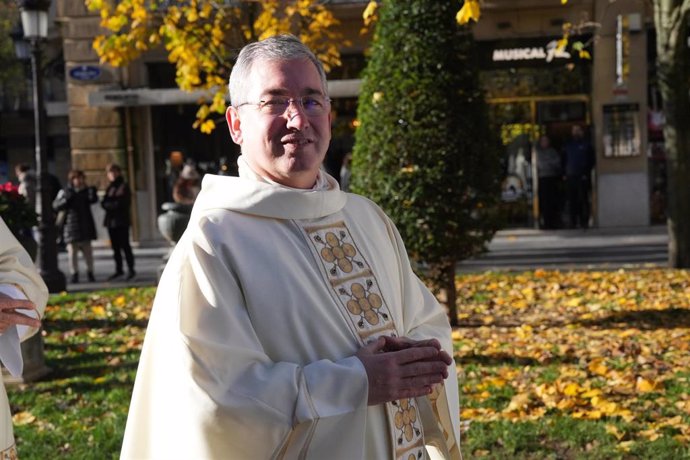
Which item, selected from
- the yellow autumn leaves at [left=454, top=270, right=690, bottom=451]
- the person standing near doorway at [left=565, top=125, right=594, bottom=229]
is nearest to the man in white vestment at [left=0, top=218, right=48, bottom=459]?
the yellow autumn leaves at [left=454, top=270, right=690, bottom=451]

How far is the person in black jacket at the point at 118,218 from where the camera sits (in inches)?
619

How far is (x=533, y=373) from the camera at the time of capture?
7.33m

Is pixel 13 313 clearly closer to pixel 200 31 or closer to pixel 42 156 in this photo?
pixel 200 31

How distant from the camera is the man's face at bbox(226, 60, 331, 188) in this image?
2805mm

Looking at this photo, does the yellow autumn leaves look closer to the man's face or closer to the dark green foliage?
the dark green foliage

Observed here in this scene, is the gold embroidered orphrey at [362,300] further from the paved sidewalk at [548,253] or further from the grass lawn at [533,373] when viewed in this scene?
the paved sidewalk at [548,253]

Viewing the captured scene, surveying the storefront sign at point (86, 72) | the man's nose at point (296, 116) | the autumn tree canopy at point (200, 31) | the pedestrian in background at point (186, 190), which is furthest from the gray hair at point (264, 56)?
the storefront sign at point (86, 72)

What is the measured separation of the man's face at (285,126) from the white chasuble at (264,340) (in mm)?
64

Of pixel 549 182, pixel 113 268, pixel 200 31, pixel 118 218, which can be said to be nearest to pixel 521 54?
pixel 549 182

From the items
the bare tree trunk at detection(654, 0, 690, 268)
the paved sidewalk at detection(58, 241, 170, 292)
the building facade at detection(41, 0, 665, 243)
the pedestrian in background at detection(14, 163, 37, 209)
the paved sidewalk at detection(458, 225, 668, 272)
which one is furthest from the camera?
the building facade at detection(41, 0, 665, 243)

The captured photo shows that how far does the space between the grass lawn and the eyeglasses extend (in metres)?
3.28

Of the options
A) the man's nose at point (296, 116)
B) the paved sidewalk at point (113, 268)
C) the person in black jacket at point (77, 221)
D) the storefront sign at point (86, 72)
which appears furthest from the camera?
the storefront sign at point (86, 72)

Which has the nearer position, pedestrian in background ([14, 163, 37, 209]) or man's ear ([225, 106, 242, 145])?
man's ear ([225, 106, 242, 145])

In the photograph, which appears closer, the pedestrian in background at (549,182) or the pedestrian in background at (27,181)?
the pedestrian in background at (27,181)
